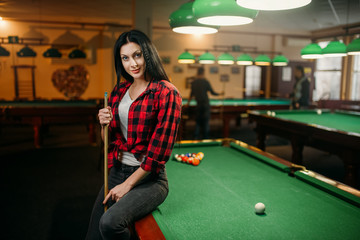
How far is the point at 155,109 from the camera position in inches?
61.4

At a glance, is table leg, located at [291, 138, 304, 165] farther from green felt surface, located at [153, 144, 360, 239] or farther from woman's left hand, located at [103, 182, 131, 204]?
woman's left hand, located at [103, 182, 131, 204]

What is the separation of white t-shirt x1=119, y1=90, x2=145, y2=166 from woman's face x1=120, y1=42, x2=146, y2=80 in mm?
160

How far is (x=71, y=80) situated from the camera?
8875 millimetres

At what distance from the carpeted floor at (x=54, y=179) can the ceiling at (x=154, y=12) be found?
3033 millimetres

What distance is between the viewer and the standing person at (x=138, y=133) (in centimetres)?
145

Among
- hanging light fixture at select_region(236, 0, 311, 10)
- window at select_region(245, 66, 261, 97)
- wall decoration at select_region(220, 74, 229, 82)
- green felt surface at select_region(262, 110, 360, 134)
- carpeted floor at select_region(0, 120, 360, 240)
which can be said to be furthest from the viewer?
window at select_region(245, 66, 261, 97)

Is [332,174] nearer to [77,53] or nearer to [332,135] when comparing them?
[332,135]

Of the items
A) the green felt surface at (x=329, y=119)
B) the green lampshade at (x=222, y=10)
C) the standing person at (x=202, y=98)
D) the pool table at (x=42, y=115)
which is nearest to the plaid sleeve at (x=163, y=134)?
the green lampshade at (x=222, y=10)

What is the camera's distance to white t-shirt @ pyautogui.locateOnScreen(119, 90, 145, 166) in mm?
1589

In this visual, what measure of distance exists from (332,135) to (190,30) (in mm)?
2150

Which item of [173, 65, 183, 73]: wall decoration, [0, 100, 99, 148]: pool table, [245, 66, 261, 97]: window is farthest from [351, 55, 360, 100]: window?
[0, 100, 99, 148]: pool table

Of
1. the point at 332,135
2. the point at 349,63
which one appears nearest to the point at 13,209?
the point at 332,135

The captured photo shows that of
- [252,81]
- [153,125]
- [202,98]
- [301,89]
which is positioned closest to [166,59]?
[252,81]

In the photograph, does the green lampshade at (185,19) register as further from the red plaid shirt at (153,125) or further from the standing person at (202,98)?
the standing person at (202,98)
